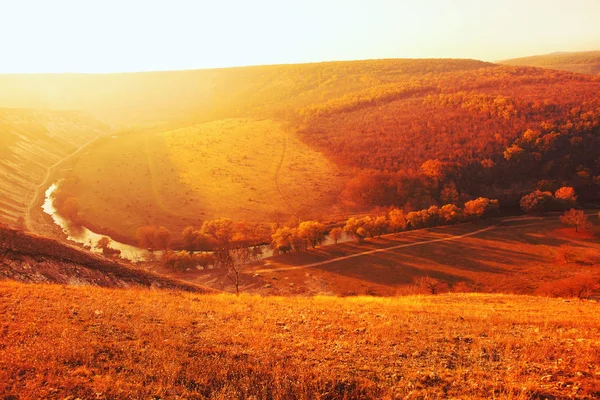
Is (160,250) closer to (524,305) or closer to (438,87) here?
(524,305)

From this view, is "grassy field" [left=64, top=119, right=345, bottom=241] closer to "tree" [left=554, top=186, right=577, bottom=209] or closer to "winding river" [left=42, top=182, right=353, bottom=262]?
"winding river" [left=42, top=182, right=353, bottom=262]

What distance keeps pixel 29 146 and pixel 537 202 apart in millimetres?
101754

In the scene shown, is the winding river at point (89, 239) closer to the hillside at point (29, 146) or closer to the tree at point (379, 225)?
the hillside at point (29, 146)

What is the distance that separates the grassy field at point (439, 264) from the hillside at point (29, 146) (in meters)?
33.0

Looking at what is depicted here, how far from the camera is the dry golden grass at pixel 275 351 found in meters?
6.52

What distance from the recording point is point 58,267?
1898cm

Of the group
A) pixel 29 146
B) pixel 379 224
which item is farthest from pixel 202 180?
pixel 29 146

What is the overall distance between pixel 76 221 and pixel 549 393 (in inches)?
2470

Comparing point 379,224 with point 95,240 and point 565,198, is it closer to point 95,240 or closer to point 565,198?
point 565,198

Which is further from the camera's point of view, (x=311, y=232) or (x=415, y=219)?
(x=415, y=219)

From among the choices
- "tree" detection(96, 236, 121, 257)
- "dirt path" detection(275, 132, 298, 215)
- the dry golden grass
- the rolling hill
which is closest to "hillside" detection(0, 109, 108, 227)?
the rolling hill

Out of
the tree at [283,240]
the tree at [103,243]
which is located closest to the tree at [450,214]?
the tree at [283,240]

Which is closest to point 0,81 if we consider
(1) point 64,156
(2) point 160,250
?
(1) point 64,156

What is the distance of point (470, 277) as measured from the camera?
39.5 metres
